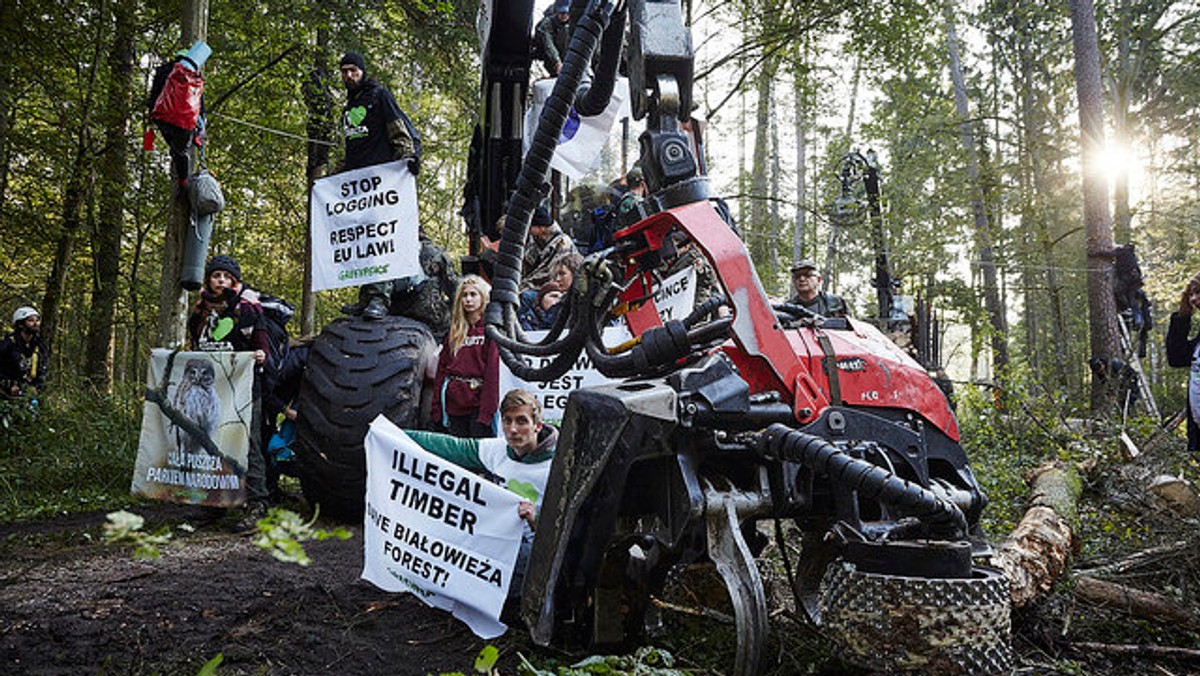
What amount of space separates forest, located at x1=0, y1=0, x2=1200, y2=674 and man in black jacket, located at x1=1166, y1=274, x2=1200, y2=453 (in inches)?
18.6

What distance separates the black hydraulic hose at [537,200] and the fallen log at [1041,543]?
5.81 feet

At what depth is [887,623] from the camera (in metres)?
2.07

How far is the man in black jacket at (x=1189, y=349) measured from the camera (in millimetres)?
5156

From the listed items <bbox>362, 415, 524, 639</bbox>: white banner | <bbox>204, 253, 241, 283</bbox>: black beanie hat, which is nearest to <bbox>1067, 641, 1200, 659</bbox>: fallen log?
<bbox>362, 415, 524, 639</bbox>: white banner

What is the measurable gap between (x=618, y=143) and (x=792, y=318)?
14.6ft

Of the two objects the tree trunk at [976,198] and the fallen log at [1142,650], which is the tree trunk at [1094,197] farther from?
the fallen log at [1142,650]

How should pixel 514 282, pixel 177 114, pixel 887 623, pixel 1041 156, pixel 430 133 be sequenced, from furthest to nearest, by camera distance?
pixel 1041 156, pixel 430 133, pixel 177 114, pixel 514 282, pixel 887 623

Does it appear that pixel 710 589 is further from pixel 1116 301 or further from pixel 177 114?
pixel 1116 301

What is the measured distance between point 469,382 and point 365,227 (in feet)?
5.11

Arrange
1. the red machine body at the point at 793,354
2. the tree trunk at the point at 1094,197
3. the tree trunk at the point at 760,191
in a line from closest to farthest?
1. the red machine body at the point at 793,354
2. the tree trunk at the point at 1094,197
3. the tree trunk at the point at 760,191

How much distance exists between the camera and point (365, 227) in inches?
231

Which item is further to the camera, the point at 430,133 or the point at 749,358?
the point at 430,133

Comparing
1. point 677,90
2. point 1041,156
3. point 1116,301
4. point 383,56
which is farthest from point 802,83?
point 1041,156

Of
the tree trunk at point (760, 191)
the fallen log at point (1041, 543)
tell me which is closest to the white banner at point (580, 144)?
the fallen log at point (1041, 543)
